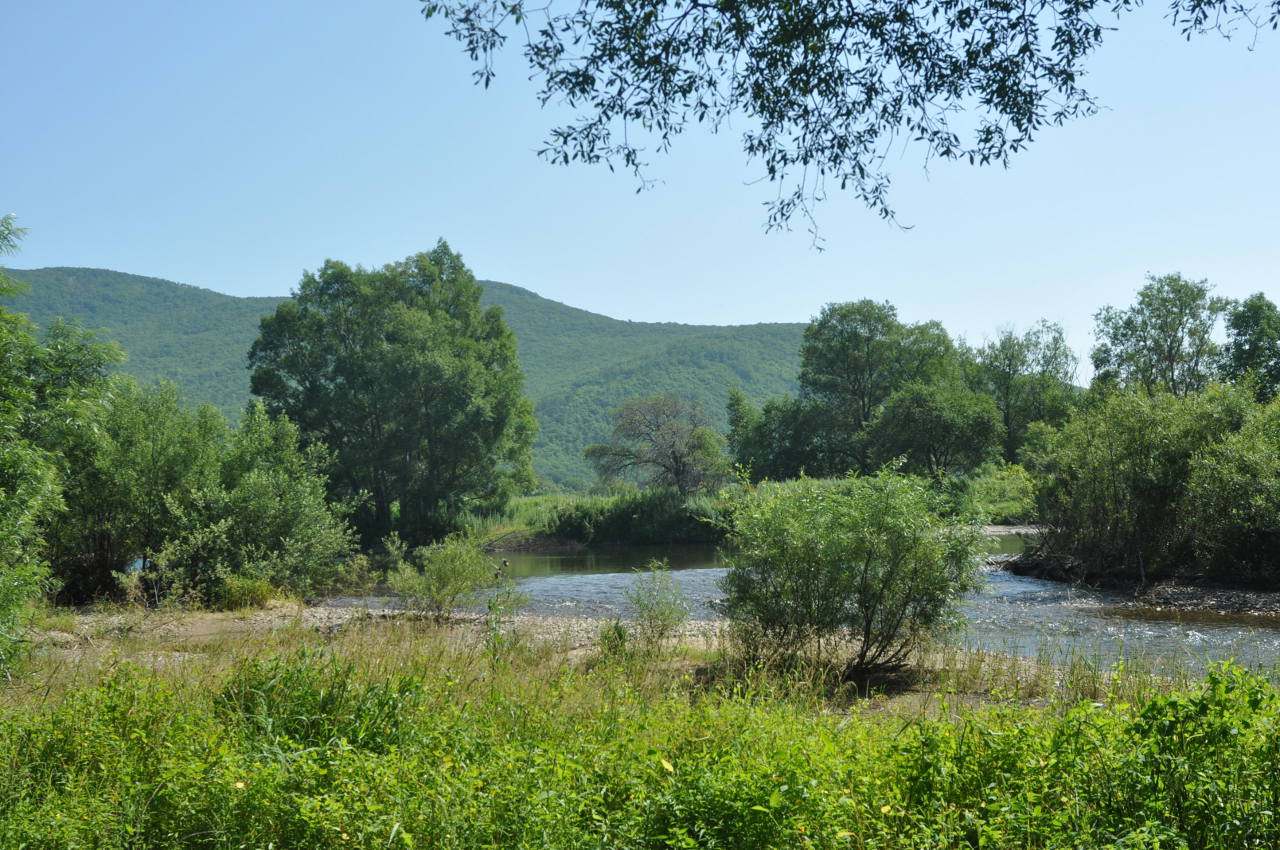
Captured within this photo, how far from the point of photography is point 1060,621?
17.6 meters

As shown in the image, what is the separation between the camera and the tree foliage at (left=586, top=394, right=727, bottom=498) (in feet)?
178

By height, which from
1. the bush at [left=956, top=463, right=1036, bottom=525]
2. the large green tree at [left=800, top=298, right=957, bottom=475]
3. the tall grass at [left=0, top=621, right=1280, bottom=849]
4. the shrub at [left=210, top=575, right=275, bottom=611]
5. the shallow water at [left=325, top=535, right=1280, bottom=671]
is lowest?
the shrub at [left=210, top=575, right=275, bottom=611]

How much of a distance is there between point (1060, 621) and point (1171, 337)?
46340 mm

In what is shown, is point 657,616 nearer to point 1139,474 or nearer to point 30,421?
point 30,421

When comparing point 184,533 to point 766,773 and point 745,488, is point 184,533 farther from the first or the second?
point 766,773

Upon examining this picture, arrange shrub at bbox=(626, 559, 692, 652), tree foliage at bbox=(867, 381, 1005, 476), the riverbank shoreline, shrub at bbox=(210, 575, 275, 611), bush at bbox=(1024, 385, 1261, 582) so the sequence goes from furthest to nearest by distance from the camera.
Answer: tree foliage at bbox=(867, 381, 1005, 476)
bush at bbox=(1024, 385, 1261, 582)
shrub at bbox=(210, 575, 275, 611)
the riverbank shoreline
shrub at bbox=(626, 559, 692, 652)

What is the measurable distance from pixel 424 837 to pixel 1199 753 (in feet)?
10.6

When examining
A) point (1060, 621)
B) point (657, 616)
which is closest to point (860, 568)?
point (657, 616)

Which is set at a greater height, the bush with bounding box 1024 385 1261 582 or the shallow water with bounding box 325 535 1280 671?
the bush with bounding box 1024 385 1261 582

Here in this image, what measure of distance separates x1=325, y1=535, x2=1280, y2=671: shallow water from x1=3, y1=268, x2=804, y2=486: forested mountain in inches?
2523

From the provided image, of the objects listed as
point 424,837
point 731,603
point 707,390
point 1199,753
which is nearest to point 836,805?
point 1199,753

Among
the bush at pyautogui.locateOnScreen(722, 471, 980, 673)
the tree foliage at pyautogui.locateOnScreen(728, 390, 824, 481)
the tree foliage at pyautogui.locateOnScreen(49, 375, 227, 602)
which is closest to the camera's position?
the bush at pyautogui.locateOnScreen(722, 471, 980, 673)

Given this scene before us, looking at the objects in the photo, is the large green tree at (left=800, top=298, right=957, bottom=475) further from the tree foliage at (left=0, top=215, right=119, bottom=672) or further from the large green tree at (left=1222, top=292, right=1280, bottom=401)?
the tree foliage at (left=0, top=215, right=119, bottom=672)

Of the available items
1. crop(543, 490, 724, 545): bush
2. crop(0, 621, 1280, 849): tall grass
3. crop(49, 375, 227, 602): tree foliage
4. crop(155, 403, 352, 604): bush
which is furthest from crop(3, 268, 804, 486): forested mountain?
crop(0, 621, 1280, 849): tall grass
